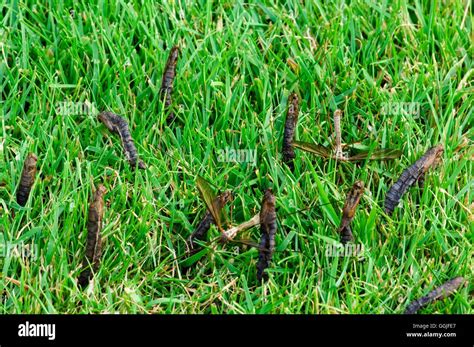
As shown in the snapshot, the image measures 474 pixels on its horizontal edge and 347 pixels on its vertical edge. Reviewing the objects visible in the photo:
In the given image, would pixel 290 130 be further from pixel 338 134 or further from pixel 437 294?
pixel 437 294

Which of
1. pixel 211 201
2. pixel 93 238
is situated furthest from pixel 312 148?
pixel 93 238

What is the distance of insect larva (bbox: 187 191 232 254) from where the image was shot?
12.1 ft

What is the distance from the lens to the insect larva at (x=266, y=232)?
11.2 ft

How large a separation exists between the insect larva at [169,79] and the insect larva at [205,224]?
0.69m

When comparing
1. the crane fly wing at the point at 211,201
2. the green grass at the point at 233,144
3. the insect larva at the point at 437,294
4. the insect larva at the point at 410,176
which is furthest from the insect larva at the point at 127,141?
the insect larva at the point at 437,294

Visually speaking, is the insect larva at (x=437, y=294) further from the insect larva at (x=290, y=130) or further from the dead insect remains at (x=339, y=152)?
the insect larva at (x=290, y=130)

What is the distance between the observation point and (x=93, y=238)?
3.54 metres
